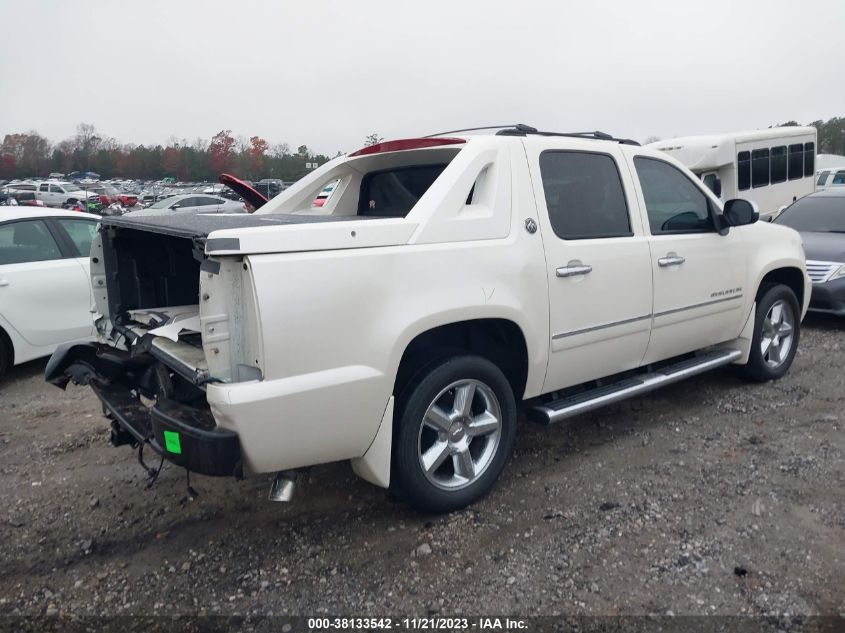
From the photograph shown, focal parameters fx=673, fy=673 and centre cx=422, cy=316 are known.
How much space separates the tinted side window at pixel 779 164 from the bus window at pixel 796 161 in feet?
1.21

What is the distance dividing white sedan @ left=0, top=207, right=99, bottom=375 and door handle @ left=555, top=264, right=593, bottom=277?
434 cm

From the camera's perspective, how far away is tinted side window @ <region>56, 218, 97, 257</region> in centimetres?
631

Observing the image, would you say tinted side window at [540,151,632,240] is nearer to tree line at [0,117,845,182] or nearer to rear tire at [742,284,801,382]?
rear tire at [742,284,801,382]

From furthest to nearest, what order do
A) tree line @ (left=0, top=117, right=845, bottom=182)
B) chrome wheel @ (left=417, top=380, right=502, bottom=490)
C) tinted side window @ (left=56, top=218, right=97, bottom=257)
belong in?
1. tree line @ (left=0, top=117, right=845, bottom=182)
2. tinted side window @ (left=56, top=218, right=97, bottom=257)
3. chrome wheel @ (left=417, top=380, right=502, bottom=490)

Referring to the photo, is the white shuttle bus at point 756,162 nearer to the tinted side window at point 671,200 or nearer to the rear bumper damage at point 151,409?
the tinted side window at point 671,200

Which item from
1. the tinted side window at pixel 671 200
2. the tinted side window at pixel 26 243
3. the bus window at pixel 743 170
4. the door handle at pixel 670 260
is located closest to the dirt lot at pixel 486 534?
the door handle at pixel 670 260

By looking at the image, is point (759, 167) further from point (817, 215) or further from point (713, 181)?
point (817, 215)

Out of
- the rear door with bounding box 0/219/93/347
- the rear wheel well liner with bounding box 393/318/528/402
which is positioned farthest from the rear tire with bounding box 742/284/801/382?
the rear door with bounding box 0/219/93/347

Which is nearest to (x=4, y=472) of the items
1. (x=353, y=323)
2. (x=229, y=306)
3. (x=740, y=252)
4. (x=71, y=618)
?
(x=71, y=618)

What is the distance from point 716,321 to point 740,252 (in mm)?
552

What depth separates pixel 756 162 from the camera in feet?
48.0

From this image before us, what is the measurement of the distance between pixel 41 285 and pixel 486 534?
4.67 meters

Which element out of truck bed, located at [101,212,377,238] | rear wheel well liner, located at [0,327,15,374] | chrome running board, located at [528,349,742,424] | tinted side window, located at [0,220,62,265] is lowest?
A: chrome running board, located at [528,349,742,424]

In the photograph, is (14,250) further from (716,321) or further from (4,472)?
(716,321)
